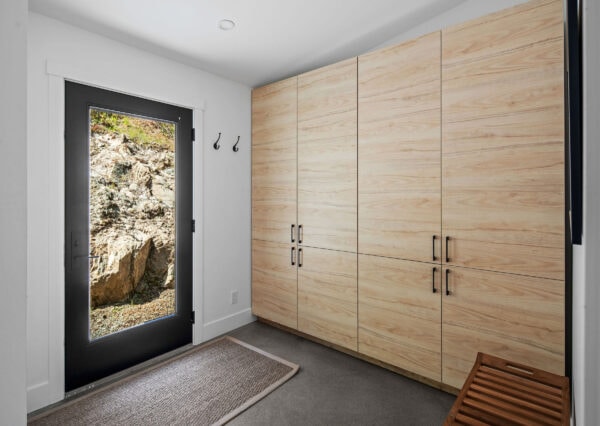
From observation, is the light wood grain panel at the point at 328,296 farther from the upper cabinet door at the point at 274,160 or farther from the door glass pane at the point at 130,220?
the door glass pane at the point at 130,220

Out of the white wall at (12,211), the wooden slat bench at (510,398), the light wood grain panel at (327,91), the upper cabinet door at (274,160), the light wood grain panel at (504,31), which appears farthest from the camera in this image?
the upper cabinet door at (274,160)

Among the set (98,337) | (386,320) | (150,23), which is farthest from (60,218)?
(386,320)

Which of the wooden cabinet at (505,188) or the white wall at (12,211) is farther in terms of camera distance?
the wooden cabinet at (505,188)

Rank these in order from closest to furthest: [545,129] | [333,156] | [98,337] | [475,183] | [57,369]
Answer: [545,129]
[475,183]
[57,369]
[98,337]
[333,156]

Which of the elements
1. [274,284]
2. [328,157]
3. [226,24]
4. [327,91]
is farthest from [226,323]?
[226,24]

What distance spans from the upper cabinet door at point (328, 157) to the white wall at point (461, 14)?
0.54 meters

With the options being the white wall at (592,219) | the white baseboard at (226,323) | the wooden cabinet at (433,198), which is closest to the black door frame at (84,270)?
the white baseboard at (226,323)

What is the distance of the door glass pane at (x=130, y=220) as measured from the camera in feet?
7.57

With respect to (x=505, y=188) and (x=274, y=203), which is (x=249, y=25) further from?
(x=505, y=188)

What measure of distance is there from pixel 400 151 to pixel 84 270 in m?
2.31

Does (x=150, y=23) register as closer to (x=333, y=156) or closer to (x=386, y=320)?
(x=333, y=156)

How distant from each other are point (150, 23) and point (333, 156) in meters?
1.56

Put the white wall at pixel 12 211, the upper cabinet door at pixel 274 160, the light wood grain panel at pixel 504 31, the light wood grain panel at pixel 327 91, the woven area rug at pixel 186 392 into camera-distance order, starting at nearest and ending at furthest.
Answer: the white wall at pixel 12 211 < the light wood grain panel at pixel 504 31 < the woven area rug at pixel 186 392 < the light wood grain panel at pixel 327 91 < the upper cabinet door at pixel 274 160

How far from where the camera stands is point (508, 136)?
1835 millimetres
